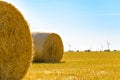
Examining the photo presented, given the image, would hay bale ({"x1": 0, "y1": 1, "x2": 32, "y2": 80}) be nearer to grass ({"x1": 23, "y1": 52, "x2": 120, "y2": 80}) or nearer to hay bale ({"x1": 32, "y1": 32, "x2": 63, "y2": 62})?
grass ({"x1": 23, "y1": 52, "x2": 120, "y2": 80})

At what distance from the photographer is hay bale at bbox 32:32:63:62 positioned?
25188 mm

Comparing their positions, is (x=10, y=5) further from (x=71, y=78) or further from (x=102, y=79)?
(x=102, y=79)

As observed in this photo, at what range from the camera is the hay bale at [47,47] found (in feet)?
82.6

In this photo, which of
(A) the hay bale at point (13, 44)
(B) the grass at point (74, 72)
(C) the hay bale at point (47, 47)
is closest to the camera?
(A) the hay bale at point (13, 44)

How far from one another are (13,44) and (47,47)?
12.0m

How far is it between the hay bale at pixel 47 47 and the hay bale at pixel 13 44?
10678 millimetres

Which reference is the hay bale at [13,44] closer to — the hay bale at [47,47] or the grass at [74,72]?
the grass at [74,72]

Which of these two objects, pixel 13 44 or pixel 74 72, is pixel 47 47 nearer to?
pixel 74 72

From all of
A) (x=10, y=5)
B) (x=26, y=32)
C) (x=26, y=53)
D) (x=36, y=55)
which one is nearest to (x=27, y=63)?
(x=26, y=53)

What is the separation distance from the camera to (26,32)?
14242 millimetres

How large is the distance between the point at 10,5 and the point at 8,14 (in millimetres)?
384

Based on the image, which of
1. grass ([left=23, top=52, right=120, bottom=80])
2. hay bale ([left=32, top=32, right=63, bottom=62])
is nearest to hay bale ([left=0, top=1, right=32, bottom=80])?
grass ([left=23, top=52, right=120, bottom=80])

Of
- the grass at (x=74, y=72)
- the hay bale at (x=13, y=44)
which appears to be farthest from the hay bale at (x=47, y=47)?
the hay bale at (x=13, y=44)

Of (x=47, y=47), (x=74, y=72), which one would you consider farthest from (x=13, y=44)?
(x=47, y=47)
